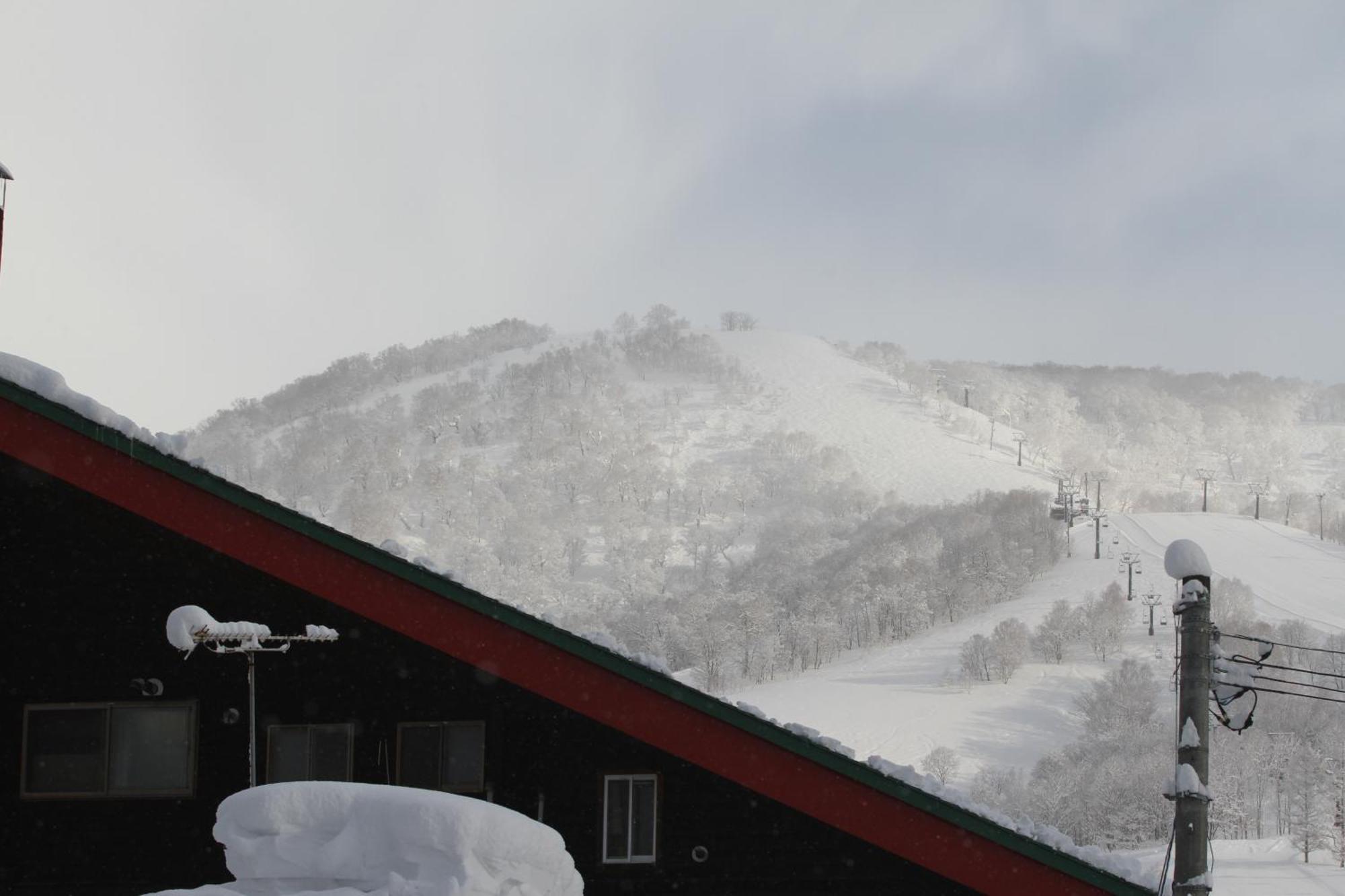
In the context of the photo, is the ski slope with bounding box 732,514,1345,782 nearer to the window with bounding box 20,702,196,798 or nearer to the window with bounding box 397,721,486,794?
the window with bounding box 397,721,486,794

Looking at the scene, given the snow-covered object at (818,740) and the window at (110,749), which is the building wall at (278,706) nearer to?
the window at (110,749)

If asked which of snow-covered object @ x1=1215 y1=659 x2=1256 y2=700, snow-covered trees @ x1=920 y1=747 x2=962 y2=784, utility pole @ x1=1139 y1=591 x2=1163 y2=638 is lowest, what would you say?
snow-covered trees @ x1=920 y1=747 x2=962 y2=784

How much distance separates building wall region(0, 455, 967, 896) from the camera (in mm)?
9297

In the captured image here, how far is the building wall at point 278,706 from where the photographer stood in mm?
9297

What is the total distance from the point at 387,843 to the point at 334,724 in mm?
5161

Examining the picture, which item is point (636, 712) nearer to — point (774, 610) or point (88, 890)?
point (88, 890)

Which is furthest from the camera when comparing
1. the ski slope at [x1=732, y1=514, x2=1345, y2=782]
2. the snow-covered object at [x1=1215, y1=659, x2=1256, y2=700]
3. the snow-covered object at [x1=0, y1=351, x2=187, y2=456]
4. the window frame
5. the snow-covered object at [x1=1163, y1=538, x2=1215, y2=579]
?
the ski slope at [x1=732, y1=514, x2=1345, y2=782]

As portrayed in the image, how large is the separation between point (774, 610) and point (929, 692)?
211 feet

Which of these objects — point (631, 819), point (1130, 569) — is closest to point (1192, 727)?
point (631, 819)

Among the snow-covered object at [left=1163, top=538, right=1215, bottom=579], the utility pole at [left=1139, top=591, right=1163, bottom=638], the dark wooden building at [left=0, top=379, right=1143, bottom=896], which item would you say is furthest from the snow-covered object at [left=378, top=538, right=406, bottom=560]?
the utility pole at [left=1139, top=591, right=1163, bottom=638]

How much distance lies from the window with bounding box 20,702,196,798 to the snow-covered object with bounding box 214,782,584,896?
197 inches

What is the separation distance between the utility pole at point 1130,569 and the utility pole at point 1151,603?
267 centimetres

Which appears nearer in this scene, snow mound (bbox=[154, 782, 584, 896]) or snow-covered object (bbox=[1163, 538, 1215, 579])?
snow mound (bbox=[154, 782, 584, 896])

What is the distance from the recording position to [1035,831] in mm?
9188
